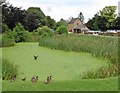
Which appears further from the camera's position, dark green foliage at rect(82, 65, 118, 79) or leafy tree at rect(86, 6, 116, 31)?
leafy tree at rect(86, 6, 116, 31)

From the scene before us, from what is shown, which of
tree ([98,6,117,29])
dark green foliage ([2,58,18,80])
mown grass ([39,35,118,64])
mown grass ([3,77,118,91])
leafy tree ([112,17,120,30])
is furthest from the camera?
tree ([98,6,117,29])

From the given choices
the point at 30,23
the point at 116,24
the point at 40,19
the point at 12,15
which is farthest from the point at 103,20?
the point at 12,15

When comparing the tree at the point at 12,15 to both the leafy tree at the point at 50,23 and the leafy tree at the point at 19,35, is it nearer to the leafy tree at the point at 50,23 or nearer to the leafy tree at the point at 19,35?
the leafy tree at the point at 19,35

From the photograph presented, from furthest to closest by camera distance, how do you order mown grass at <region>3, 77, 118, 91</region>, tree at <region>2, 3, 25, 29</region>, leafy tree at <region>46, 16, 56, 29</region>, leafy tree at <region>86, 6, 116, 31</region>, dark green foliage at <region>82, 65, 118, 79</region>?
leafy tree at <region>86, 6, 116, 31</region>
leafy tree at <region>46, 16, 56, 29</region>
tree at <region>2, 3, 25, 29</region>
dark green foliage at <region>82, 65, 118, 79</region>
mown grass at <region>3, 77, 118, 91</region>

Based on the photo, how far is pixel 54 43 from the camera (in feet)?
56.5

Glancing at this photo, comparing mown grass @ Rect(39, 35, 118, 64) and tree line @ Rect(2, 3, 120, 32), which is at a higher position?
tree line @ Rect(2, 3, 120, 32)

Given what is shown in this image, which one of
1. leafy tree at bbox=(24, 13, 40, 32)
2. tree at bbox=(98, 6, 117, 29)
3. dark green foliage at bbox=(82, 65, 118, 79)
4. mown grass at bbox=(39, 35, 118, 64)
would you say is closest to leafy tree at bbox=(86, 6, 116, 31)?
tree at bbox=(98, 6, 117, 29)

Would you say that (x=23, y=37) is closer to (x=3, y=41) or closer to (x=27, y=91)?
(x=3, y=41)

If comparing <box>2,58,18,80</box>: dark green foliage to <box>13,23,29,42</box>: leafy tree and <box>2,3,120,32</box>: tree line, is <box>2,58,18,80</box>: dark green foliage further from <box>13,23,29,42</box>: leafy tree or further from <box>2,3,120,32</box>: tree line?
<box>2,3,120,32</box>: tree line

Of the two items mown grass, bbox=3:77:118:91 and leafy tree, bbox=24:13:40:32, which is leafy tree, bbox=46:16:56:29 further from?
Answer: mown grass, bbox=3:77:118:91

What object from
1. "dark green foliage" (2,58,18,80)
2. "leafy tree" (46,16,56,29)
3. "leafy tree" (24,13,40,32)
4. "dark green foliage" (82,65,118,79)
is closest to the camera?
"dark green foliage" (2,58,18,80)

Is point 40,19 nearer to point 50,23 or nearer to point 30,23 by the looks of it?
point 50,23

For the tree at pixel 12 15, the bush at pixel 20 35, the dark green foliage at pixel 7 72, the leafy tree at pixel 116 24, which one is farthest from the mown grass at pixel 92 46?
the leafy tree at pixel 116 24

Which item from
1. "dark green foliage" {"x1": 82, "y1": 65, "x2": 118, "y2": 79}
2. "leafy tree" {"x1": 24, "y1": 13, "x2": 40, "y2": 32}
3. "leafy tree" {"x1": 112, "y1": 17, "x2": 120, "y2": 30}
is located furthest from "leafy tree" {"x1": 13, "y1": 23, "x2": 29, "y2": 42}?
"leafy tree" {"x1": 112, "y1": 17, "x2": 120, "y2": 30}
